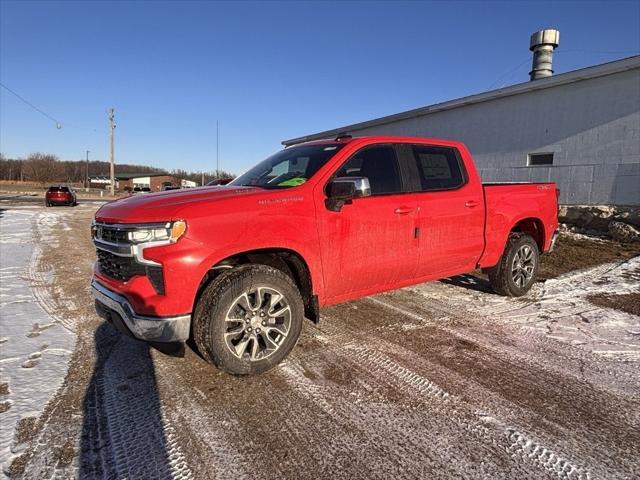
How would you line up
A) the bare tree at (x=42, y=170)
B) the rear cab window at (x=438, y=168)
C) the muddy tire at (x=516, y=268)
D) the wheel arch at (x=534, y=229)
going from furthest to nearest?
the bare tree at (x=42, y=170) → the wheel arch at (x=534, y=229) → the muddy tire at (x=516, y=268) → the rear cab window at (x=438, y=168)

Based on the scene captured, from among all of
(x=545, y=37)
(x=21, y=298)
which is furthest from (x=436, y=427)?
(x=545, y=37)

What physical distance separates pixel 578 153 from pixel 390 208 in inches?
376

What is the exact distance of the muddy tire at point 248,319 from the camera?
2.93m

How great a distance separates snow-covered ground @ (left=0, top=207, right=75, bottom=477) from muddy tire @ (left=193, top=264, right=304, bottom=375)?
3.88 ft

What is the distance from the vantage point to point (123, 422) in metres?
2.53

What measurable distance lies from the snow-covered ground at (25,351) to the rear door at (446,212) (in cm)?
349

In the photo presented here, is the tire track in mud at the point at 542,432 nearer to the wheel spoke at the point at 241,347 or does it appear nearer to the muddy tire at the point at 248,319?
the muddy tire at the point at 248,319

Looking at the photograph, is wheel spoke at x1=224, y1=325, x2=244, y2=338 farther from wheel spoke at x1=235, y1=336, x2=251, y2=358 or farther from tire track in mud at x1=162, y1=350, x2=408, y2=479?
tire track in mud at x1=162, y1=350, x2=408, y2=479

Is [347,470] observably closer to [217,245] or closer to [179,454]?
[179,454]

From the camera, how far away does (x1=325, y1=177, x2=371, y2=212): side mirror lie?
3227 millimetres

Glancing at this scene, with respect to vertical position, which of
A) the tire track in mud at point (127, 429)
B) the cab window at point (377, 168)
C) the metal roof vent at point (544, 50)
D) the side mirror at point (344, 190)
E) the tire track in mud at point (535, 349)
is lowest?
the tire track in mud at point (127, 429)

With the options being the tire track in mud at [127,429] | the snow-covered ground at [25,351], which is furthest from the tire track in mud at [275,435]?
the snow-covered ground at [25,351]

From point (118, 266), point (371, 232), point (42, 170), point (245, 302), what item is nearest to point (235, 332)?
point (245, 302)

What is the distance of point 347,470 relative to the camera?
7.01ft
